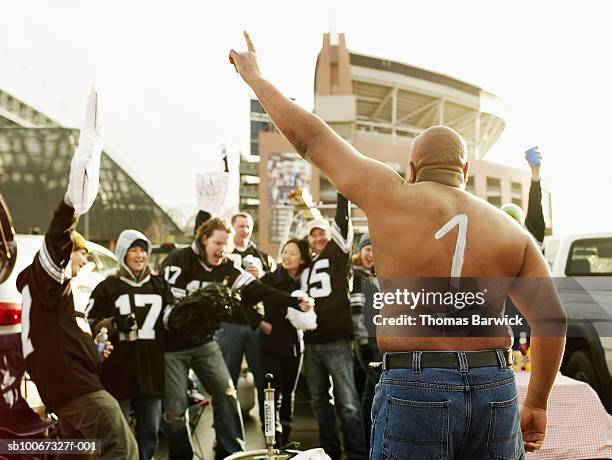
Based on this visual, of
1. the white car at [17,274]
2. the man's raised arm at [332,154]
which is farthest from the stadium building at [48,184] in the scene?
the man's raised arm at [332,154]

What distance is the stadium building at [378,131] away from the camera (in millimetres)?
34844

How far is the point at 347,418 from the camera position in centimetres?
468

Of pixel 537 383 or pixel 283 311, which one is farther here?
pixel 283 311

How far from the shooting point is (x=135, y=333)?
4160mm

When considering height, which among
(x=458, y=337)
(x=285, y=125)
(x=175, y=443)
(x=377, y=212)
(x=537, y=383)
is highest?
(x=285, y=125)

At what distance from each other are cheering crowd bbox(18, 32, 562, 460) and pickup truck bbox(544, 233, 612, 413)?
926 millimetres

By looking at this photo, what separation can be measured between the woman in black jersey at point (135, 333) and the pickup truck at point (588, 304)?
3.28m

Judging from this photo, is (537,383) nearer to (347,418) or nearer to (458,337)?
(458,337)

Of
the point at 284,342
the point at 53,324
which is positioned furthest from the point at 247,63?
the point at 284,342

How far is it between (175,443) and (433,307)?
3122 mm

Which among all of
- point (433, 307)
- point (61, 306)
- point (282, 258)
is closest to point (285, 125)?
point (433, 307)

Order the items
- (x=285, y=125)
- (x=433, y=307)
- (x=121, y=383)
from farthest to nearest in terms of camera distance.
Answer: (x=121, y=383)
(x=285, y=125)
(x=433, y=307)

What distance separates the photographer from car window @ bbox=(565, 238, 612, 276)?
5633 mm

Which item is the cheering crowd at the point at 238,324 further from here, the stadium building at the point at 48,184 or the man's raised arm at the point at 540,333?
the stadium building at the point at 48,184
